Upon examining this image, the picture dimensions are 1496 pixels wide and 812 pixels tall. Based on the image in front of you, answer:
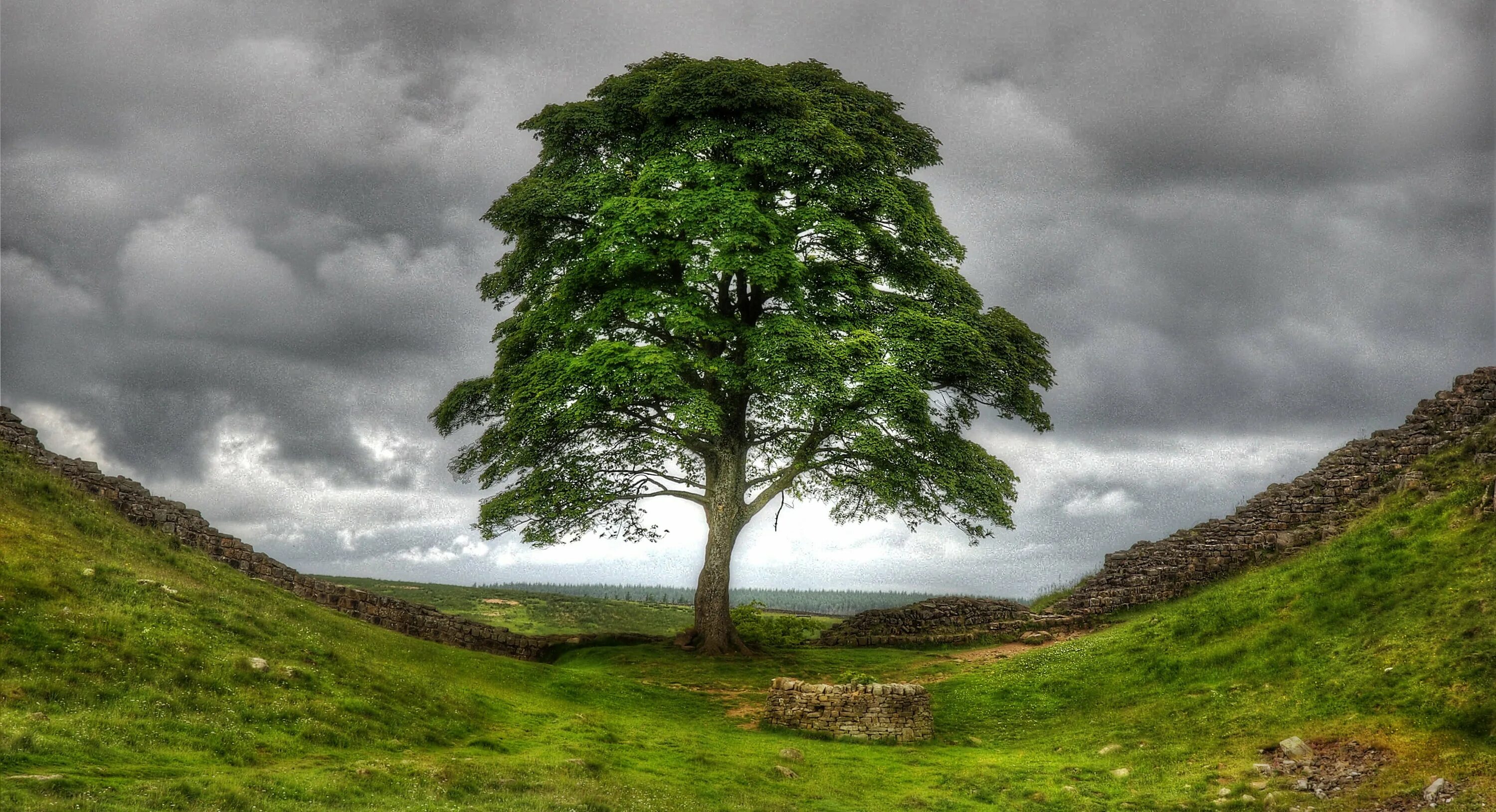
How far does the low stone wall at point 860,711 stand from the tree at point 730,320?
7.25m

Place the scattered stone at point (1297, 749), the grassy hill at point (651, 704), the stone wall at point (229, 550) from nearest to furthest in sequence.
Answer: the grassy hill at point (651, 704)
the scattered stone at point (1297, 749)
the stone wall at point (229, 550)

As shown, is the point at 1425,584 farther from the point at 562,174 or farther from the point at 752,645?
the point at 562,174

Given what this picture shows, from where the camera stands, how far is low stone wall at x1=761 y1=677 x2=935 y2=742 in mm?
20594

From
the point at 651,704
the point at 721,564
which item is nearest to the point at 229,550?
the point at 651,704

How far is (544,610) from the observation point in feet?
162

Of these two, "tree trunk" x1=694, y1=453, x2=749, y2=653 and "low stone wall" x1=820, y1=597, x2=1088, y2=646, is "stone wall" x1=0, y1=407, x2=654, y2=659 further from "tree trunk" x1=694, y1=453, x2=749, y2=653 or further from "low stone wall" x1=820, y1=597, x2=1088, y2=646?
"low stone wall" x1=820, y1=597, x2=1088, y2=646

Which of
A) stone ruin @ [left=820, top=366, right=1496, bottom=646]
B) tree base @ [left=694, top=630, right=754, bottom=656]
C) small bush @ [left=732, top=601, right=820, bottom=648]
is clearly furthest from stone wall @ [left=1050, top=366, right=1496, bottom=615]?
tree base @ [left=694, top=630, right=754, bottom=656]

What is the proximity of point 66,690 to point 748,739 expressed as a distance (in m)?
11.8

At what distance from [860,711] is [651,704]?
210 inches

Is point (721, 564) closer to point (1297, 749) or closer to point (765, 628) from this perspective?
point (765, 628)

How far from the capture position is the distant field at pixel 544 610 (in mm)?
44531

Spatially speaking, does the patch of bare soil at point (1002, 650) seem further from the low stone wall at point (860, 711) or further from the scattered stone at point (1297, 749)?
the scattered stone at point (1297, 749)

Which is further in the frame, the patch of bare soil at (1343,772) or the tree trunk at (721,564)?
the tree trunk at (721,564)

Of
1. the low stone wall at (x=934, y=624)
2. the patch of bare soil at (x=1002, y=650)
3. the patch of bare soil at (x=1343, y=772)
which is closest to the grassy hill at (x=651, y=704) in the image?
the patch of bare soil at (x=1343, y=772)
